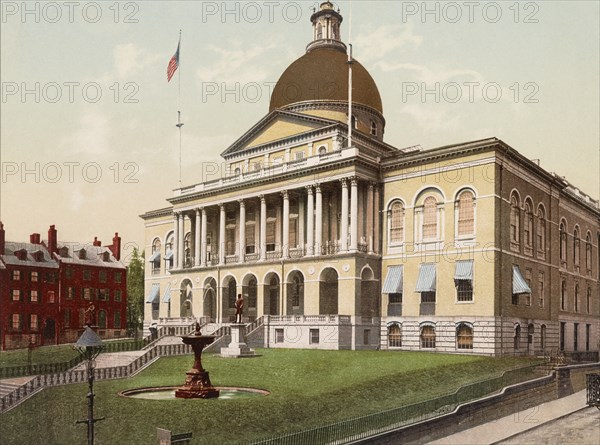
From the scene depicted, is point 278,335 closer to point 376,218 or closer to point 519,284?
point 376,218

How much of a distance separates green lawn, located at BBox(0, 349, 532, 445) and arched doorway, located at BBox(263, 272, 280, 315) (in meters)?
Result: 15.0

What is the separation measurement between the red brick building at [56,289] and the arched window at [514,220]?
38182 millimetres

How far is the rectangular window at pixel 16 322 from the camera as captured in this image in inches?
2431

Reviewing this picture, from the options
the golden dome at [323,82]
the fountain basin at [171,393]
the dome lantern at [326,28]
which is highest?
the dome lantern at [326,28]

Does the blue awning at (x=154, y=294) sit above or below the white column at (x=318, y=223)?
below

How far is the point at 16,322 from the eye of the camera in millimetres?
62281

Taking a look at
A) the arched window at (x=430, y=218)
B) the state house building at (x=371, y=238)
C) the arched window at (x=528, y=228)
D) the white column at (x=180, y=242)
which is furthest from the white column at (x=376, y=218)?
the white column at (x=180, y=242)

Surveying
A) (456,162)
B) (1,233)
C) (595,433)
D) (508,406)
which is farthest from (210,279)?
(595,433)

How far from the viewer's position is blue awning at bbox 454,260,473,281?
47188 millimetres

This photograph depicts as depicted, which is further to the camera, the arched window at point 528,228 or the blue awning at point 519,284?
the arched window at point 528,228

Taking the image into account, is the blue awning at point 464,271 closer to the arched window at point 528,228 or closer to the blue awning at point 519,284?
the blue awning at point 519,284

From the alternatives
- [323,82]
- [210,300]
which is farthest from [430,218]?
[210,300]

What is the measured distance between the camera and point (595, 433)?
27109mm

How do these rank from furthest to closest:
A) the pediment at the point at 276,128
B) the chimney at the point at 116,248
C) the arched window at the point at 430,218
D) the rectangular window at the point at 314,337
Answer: the chimney at the point at 116,248, the pediment at the point at 276,128, the arched window at the point at 430,218, the rectangular window at the point at 314,337
